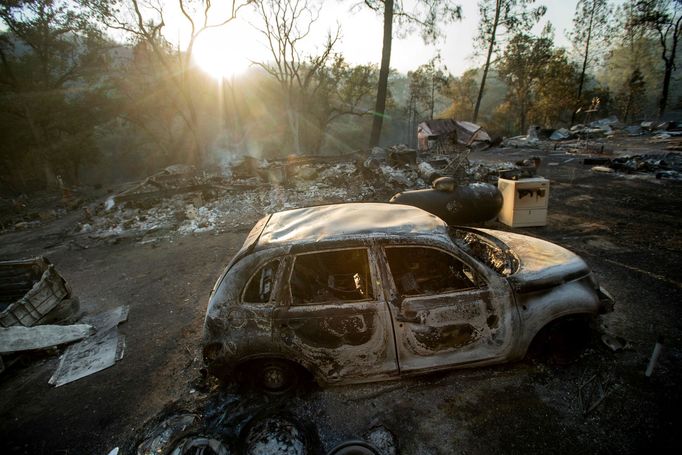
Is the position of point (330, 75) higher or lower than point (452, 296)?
higher

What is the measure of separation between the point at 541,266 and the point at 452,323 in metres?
1.14

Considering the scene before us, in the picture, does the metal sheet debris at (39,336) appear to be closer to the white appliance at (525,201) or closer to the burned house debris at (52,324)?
the burned house debris at (52,324)

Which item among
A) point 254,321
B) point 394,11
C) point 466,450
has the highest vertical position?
point 394,11

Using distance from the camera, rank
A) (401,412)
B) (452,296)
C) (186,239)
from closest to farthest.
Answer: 1. (452,296)
2. (401,412)
3. (186,239)

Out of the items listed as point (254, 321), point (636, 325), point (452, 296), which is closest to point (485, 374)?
point (452, 296)

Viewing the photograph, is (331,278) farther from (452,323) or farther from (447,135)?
(447,135)

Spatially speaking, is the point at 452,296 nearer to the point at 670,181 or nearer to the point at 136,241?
the point at 136,241

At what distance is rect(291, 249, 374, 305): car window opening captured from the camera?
289 cm

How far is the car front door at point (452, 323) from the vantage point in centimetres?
265

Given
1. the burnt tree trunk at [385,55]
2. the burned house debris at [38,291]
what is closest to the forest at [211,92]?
the burnt tree trunk at [385,55]

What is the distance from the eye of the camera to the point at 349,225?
296cm

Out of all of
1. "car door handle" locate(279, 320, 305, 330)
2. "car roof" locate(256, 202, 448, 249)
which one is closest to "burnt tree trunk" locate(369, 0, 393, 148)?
"car roof" locate(256, 202, 448, 249)

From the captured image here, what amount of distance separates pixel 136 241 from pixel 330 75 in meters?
24.9

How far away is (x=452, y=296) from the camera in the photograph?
2.67m
